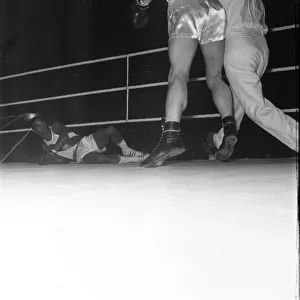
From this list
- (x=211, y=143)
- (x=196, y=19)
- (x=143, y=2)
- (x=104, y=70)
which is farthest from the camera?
(x=104, y=70)

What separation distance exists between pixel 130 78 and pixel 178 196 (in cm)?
268

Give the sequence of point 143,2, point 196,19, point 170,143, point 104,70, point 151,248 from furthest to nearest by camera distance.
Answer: point 104,70 < point 143,2 < point 196,19 < point 170,143 < point 151,248

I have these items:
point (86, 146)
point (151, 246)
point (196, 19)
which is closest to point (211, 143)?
point (196, 19)

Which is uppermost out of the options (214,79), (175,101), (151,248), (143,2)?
(143,2)

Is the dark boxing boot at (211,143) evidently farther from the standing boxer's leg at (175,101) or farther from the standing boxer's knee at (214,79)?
the standing boxer's leg at (175,101)

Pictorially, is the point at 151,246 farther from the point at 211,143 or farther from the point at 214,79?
the point at 211,143

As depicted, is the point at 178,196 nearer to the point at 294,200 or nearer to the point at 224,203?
the point at 224,203

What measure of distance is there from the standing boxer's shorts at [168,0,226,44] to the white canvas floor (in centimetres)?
103

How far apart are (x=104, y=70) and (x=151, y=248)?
11.0 ft

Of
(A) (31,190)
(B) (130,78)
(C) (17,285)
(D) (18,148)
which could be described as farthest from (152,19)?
(C) (17,285)

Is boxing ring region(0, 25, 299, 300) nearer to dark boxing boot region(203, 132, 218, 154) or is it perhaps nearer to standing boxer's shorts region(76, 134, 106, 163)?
dark boxing boot region(203, 132, 218, 154)

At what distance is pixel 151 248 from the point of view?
0.47 m

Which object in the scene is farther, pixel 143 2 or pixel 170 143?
pixel 143 2

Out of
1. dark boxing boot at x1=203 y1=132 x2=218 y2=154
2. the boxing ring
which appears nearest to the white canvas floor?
the boxing ring
